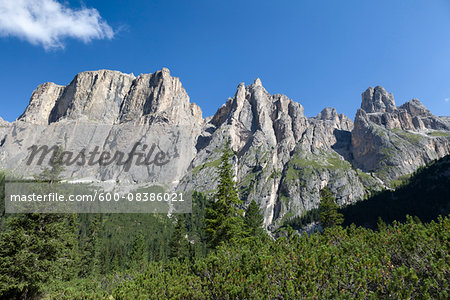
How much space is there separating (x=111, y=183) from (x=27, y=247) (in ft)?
662

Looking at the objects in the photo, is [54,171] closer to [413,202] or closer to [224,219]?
[224,219]

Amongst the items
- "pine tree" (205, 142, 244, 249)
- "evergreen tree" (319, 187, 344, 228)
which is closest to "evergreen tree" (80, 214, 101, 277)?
"pine tree" (205, 142, 244, 249)

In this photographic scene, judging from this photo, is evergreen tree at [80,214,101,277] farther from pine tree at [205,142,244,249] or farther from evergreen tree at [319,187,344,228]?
evergreen tree at [319,187,344,228]

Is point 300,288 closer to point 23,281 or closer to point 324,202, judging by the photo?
point 23,281

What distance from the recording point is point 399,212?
11294 centimetres

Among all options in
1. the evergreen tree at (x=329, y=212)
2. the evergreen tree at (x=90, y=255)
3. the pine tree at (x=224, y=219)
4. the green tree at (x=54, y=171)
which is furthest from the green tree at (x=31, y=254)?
the evergreen tree at (x=329, y=212)

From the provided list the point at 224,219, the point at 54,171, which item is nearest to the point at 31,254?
the point at 54,171

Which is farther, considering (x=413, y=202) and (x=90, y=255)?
(x=413, y=202)

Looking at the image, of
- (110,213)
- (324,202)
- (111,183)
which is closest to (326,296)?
(324,202)

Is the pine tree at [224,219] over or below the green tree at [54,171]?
below

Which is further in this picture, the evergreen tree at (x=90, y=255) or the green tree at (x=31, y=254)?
the evergreen tree at (x=90, y=255)

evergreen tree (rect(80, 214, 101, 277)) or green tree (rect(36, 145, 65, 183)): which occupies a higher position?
green tree (rect(36, 145, 65, 183))

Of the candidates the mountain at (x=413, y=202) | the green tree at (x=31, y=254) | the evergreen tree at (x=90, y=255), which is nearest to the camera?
the green tree at (x=31, y=254)

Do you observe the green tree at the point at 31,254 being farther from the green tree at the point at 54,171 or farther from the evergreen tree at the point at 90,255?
the evergreen tree at the point at 90,255
